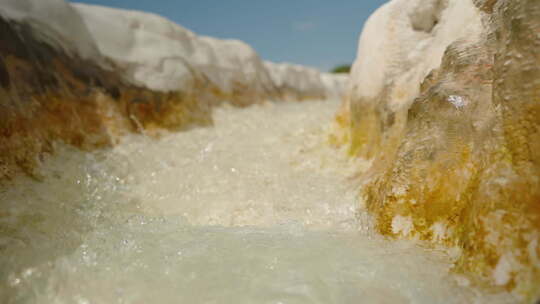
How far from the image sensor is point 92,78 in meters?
4.29

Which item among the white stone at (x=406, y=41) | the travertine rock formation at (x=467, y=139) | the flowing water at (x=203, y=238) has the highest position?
the white stone at (x=406, y=41)

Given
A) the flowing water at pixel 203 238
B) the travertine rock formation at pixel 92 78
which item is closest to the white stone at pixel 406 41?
the flowing water at pixel 203 238

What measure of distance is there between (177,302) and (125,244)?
649 mm

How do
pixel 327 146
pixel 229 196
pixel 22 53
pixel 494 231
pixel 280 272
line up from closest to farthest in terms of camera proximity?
pixel 494 231 → pixel 280 272 → pixel 229 196 → pixel 22 53 → pixel 327 146

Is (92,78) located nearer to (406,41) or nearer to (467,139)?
(406,41)

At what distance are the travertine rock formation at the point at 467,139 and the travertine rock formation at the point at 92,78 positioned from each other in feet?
8.69

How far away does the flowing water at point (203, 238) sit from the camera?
158cm

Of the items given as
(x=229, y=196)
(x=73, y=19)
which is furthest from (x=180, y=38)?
(x=229, y=196)

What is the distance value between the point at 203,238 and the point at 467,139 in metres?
1.51

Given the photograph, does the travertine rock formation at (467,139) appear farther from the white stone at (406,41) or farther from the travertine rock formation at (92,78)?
the travertine rock formation at (92,78)

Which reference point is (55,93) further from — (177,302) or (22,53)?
(177,302)

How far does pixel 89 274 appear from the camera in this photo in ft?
5.75

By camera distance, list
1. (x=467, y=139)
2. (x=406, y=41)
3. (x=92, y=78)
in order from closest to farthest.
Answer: (x=467, y=139) → (x=406, y=41) → (x=92, y=78)

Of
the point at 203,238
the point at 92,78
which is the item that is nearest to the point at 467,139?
the point at 203,238
